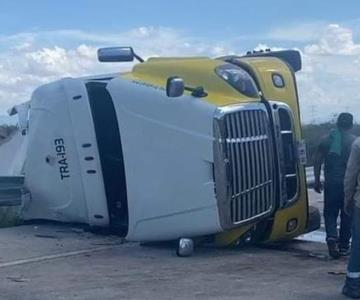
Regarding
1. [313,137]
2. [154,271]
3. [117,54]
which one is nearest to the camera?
[154,271]

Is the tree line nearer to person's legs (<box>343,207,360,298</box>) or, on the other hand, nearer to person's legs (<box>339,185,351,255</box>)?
person's legs (<box>339,185,351,255</box>)

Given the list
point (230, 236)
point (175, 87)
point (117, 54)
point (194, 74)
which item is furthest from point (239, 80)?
point (117, 54)

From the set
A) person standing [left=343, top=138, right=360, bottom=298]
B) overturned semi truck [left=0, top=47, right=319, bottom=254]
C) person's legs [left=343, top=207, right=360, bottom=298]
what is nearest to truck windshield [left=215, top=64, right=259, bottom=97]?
overturned semi truck [left=0, top=47, right=319, bottom=254]

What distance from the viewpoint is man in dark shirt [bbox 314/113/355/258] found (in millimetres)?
9172

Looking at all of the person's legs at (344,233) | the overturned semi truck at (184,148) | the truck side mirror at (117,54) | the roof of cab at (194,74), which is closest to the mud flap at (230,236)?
the overturned semi truck at (184,148)

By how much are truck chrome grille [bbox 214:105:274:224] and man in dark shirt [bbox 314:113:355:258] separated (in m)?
0.58

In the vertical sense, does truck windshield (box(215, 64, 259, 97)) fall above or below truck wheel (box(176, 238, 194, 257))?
above

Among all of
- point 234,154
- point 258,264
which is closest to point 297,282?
point 258,264

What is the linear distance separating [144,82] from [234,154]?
53.5 inches

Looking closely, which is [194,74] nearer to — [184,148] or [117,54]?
[184,148]

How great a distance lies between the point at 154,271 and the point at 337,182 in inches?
84.1

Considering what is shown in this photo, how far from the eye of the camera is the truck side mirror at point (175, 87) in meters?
9.07

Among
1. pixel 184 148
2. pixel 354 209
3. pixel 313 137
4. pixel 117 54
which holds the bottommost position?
pixel 313 137

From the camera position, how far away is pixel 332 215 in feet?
30.6
